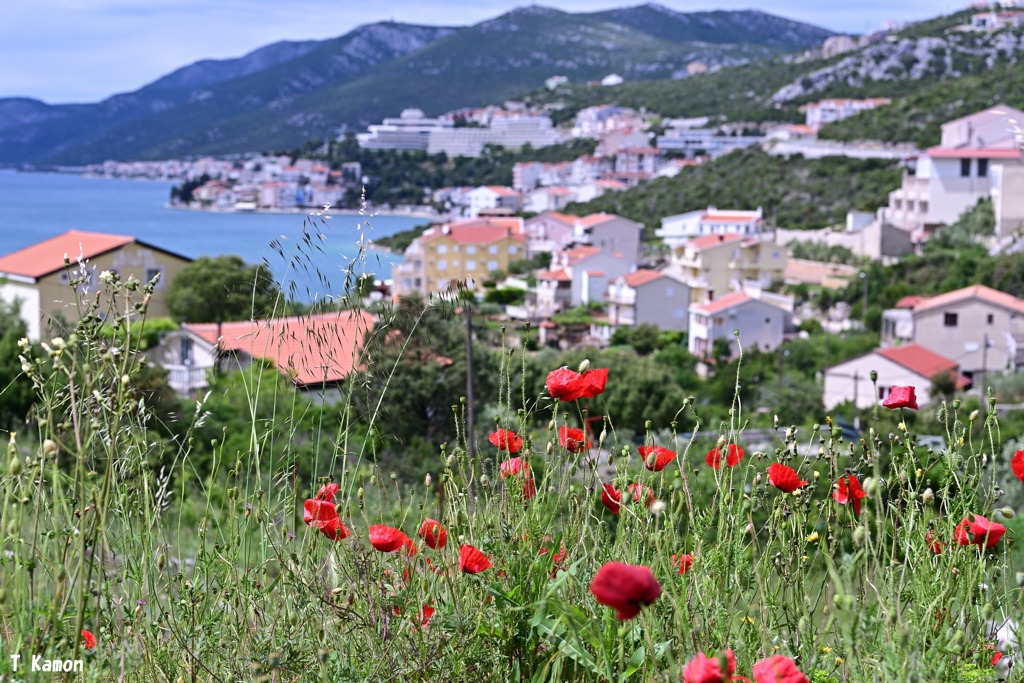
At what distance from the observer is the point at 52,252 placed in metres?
20.1

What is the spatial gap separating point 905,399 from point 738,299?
2254 centimetres

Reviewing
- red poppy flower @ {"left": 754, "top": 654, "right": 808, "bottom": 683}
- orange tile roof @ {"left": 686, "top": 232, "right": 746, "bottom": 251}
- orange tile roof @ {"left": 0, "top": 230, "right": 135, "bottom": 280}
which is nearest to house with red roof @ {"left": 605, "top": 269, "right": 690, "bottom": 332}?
orange tile roof @ {"left": 686, "top": 232, "right": 746, "bottom": 251}

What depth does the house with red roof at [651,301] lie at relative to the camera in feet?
84.1

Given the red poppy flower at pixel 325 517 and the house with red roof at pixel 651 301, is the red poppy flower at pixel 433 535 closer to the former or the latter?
the red poppy flower at pixel 325 517

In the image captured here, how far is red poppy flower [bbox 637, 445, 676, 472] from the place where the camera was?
111 cm

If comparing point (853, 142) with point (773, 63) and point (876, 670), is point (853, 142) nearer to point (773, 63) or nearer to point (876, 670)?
point (773, 63)

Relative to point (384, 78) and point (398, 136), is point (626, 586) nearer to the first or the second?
point (398, 136)

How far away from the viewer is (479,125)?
90.4 meters

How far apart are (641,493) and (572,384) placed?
5.5 inches

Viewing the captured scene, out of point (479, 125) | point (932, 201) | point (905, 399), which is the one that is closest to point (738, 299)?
point (932, 201)

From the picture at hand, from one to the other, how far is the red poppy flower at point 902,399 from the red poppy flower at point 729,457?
0.54 feet

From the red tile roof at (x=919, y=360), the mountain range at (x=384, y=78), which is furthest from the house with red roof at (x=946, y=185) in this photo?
the mountain range at (x=384, y=78)

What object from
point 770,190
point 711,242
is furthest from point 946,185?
point 770,190

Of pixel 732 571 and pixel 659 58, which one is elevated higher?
pixel 659 58
